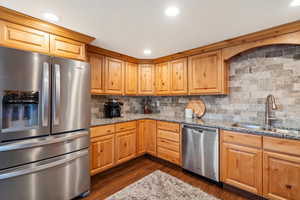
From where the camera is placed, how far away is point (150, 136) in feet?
10.1

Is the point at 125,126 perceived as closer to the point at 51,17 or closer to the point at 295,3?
the point at 51,17

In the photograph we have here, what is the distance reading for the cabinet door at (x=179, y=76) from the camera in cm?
291

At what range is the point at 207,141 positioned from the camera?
2191 millimetres

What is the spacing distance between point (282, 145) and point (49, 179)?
106 inches

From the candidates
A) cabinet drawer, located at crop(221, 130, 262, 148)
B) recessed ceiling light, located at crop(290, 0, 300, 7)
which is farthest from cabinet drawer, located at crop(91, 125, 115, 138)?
recessed ceiling light, located at crop(290, 0, 300, 7)

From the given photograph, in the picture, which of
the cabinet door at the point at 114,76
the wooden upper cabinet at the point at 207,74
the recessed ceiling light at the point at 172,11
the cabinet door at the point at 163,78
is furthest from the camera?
the cabinet door at the point at 163,78

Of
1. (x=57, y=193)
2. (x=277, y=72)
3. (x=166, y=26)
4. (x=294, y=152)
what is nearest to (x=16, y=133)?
(x=57, y=193)

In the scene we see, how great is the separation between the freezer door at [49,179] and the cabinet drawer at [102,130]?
1.09 feet

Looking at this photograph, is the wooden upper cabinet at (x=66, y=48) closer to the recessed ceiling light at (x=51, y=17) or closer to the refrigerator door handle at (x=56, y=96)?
the recessed ceiling light at (x=51, y=17)

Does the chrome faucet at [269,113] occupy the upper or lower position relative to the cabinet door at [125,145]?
upper

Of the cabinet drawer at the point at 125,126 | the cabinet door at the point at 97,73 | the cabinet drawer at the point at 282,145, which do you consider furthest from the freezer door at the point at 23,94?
the cabinet drawer at the point at 282,145

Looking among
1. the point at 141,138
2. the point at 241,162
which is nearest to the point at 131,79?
the point at 141,138

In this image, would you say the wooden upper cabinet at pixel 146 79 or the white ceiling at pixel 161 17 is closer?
the white ceiling at pixel 161 17

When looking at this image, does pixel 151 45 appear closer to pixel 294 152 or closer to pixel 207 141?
pixel 207 141
